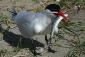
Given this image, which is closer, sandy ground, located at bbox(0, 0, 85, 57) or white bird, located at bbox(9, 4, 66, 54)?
white bird, located at bbox(9, 4, 66, 54)

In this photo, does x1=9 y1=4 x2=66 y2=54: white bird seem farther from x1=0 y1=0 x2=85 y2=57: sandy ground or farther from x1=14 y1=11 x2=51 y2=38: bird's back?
x1=0 y1=0 x2=85 y2=57: sandy ground

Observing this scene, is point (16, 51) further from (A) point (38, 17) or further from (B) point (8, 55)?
(A) point (38, 17)

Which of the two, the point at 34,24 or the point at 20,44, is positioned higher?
the point at 34,24

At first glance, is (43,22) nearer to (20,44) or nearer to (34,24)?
(34,24)

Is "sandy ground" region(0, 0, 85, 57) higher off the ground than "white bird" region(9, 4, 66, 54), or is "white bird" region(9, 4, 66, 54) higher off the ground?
"white bird" region(9, 4, 66, 54)

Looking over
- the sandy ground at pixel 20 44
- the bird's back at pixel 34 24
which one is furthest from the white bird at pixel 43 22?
the sandy ground at pixel 20 44

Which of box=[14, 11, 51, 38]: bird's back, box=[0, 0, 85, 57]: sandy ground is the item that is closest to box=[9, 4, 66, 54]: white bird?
box=[14, 11, 51, 38]: bird's back

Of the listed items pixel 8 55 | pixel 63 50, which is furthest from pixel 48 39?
pixel 8 55

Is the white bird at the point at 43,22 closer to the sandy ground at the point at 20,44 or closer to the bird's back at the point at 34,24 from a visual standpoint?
the bird's back at the point at 34,24

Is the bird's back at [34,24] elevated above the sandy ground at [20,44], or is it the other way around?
the bird's back at [34,24]

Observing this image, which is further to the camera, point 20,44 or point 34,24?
point 20,44

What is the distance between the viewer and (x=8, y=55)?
13.6 ft

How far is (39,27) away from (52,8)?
0.28 metres

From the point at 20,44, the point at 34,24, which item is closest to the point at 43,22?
the point at 34,24
